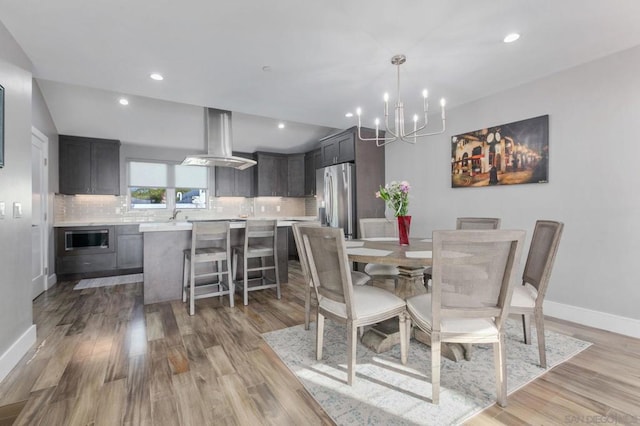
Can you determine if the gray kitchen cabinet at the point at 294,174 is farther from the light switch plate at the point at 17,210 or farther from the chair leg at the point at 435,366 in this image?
the chair leg at the point at 435,366

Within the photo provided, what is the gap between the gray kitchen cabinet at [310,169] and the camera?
20.2ft

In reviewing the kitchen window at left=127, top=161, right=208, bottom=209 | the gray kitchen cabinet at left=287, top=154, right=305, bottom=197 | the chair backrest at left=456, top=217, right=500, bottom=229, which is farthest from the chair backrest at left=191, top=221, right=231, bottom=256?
the gray kitchen cabinet at left=287, top=154, right=305, bottom=197

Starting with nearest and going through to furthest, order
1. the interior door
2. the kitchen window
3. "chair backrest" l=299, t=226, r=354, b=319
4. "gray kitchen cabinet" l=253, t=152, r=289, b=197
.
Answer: "chair backrest" l=299, t=226, r=354, b=319, the interior door, the kitchen window, "gray kitchen cabinet" l=253, t=152, r=289, b=197

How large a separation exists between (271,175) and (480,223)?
4.62 m

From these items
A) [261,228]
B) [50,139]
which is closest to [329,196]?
[261,228]

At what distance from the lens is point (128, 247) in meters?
4.96

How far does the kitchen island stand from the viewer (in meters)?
3.38


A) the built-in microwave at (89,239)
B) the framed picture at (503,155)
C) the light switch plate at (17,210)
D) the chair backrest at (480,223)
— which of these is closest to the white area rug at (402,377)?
the chair backrest at (480,223)

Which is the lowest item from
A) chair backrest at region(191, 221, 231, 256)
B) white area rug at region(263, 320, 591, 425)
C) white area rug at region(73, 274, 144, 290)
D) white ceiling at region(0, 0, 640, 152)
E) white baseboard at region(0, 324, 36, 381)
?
white area rug at region(263, 320, 591, 425)

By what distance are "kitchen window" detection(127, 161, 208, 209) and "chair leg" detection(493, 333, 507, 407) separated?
5.76 m

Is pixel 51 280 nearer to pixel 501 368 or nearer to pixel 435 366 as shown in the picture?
pixel 435 366

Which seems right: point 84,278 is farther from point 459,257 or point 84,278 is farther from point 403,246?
point 459,257

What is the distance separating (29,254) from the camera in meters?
2.39

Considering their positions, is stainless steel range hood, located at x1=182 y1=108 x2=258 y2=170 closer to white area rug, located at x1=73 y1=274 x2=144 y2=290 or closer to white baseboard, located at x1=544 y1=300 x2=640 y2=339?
white area rug, located at x1=73 y1=274 x2=144 y2=290
